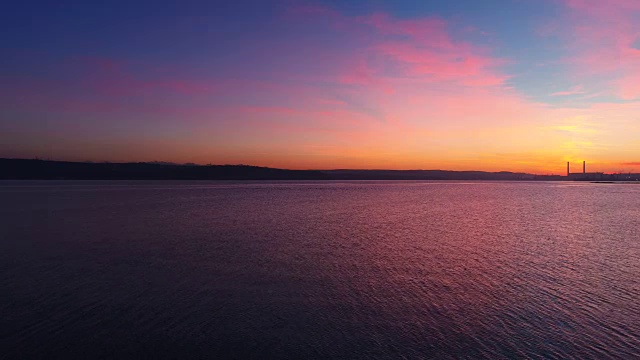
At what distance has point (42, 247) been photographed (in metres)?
18.8

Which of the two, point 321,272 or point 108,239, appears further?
point 108,239

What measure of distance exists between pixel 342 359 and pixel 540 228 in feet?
83.4

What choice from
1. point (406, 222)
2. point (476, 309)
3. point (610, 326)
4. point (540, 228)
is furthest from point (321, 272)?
point (540, 228)

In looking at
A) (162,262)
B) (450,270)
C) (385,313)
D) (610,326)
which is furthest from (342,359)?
(162,262)

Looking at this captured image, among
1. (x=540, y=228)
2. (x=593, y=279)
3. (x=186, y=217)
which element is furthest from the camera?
(x=186, y=217)

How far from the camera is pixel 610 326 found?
9438 millimetres

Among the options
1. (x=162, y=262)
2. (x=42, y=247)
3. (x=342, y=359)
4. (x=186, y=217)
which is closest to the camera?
(x=342, y=359)

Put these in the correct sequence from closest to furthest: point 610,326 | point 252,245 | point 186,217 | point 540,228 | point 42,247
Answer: point 610,326
point 42,247
point 252,245
point 540,228
point 186,217

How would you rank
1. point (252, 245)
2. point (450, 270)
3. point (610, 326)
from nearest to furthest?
point (610, 326)
point (450, 270)
point (252, 245)

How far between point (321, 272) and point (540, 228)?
2026 centimetres

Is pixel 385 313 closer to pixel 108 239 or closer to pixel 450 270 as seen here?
pixel 450 270

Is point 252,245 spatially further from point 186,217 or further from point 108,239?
point 186,217

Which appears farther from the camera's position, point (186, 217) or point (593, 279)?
point (186, 217)

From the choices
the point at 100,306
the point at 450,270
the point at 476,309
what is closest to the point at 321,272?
the point at 450,270
